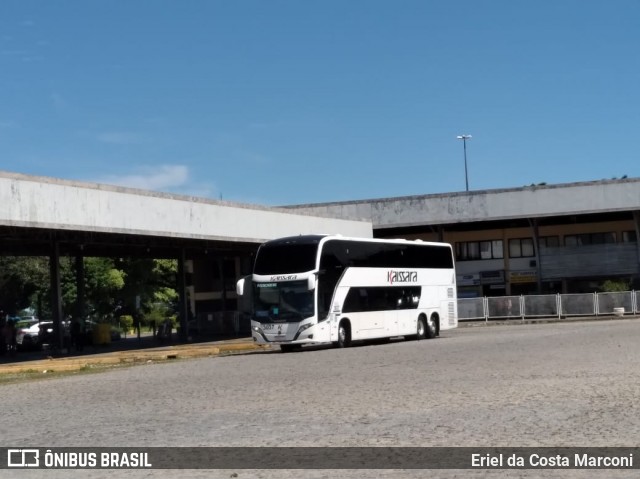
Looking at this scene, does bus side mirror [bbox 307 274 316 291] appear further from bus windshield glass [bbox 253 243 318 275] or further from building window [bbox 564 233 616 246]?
building window [bbox 564 233 616 246]

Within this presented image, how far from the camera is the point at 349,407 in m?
13.5

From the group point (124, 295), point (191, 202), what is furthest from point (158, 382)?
point (124, 295)

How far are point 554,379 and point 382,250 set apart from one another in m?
19.1

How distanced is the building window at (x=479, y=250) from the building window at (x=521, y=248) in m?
0.75

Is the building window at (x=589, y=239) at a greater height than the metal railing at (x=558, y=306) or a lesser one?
greater

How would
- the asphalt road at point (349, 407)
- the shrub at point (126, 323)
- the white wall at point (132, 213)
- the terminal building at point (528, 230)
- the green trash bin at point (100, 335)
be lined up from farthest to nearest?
the shrub at point (126, 323) → the terminal building at point (528, 230) → the green trash bin at point (100, 335) → the white wall at point (132, 213) → the asphalt road at point (349, 407)

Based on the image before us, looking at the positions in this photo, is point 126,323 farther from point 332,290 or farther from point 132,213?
point 332,290

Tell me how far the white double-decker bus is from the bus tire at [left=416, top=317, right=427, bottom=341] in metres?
0.17

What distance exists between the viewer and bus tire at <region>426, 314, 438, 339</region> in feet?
129

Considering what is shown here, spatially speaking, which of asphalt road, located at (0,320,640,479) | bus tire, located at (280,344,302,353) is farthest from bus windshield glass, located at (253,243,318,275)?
asphalt road, located at (0,320,640,479)

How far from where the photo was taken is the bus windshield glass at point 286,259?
31750 millimetres

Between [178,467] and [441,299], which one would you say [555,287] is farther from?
[178,467]

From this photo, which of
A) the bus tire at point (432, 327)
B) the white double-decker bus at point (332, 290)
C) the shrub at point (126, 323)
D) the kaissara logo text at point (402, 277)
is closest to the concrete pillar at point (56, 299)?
the white double-decker bus at point (332, 290)

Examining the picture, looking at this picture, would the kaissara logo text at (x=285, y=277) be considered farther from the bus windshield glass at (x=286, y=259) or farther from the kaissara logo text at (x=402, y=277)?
the kaissara logo text at (x=402, y=277)
